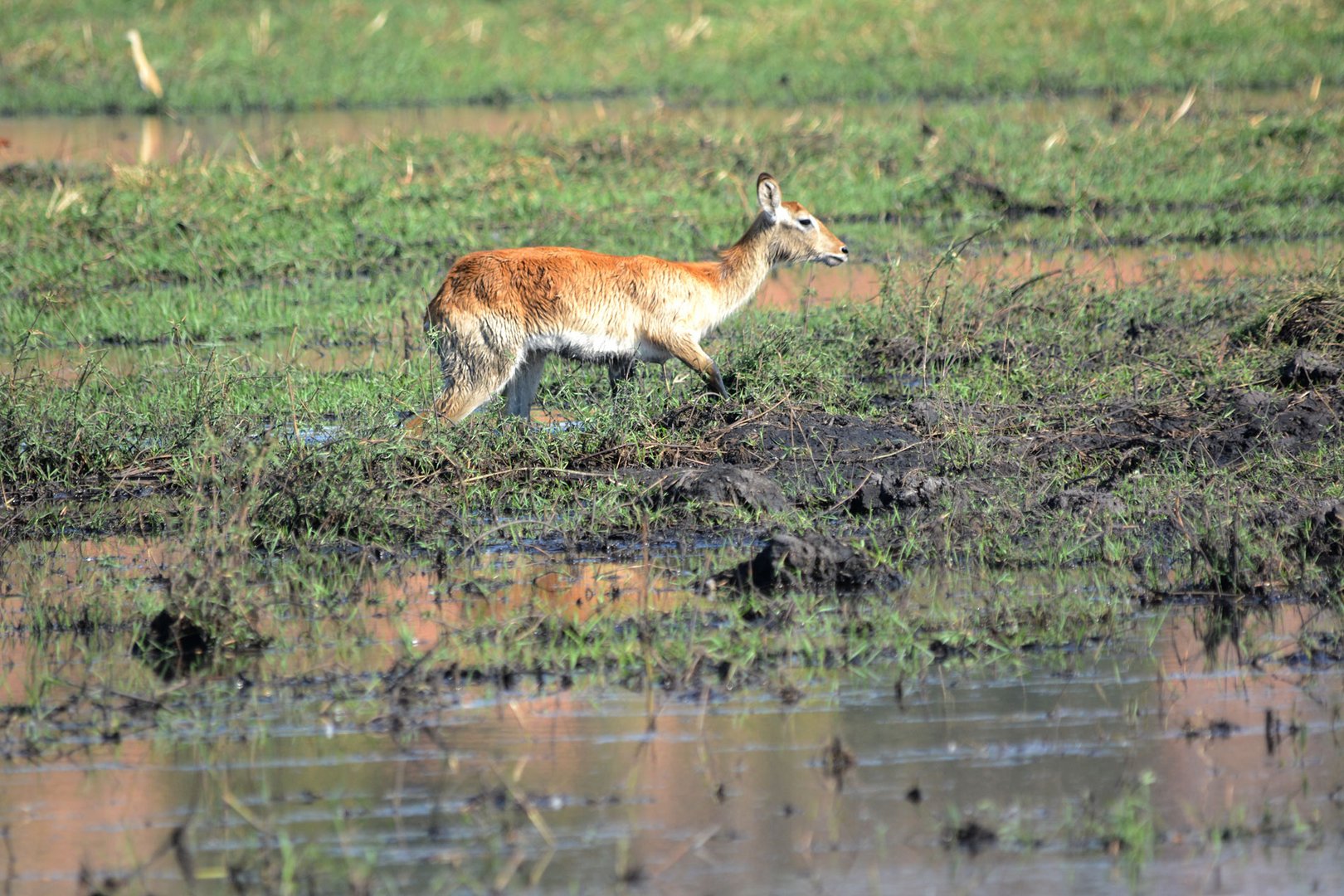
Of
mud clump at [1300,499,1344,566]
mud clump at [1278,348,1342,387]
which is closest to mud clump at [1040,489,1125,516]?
mud clump at [1300,499,1344,566]

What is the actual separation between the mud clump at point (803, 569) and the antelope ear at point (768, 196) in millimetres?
3432

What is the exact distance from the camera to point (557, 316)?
824 centimetres

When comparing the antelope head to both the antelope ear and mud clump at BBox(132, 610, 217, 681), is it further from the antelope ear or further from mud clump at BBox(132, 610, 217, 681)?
mud clump at BBox(132, 610, 217, 681)

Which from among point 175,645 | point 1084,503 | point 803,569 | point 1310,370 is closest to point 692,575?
point 803,569

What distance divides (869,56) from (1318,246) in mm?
10891

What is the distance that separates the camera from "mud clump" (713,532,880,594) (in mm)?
5996

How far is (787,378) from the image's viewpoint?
8500mm

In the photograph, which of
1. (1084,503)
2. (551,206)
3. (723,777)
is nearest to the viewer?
(723,777)

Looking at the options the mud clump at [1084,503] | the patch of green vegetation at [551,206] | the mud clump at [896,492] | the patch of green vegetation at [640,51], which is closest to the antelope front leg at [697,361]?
the mud clump at [896,492]

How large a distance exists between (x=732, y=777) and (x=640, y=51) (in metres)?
19.1

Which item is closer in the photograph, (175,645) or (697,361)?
(175,645)

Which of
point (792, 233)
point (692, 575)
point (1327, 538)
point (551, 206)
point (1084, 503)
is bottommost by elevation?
point (692, 575)

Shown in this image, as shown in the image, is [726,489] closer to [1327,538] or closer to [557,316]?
[557,316]

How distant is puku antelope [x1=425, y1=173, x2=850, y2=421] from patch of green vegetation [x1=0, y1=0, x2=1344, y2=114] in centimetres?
1167
